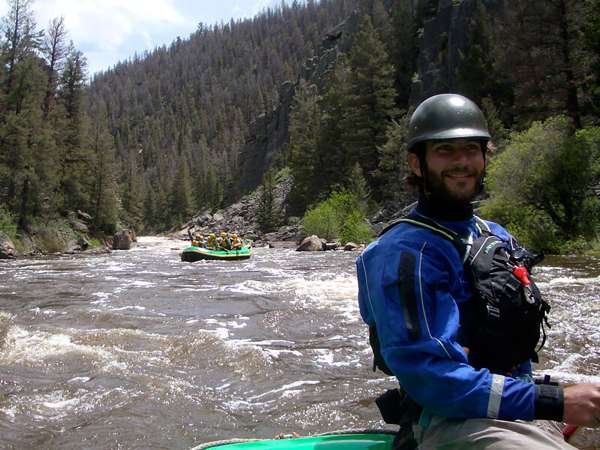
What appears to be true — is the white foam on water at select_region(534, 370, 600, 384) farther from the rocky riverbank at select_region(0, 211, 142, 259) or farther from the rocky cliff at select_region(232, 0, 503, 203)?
the rocky cliff at select_region(232, 0, 503, 203)

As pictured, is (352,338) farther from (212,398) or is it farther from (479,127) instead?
(479,127)

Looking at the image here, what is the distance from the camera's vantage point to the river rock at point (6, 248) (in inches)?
929

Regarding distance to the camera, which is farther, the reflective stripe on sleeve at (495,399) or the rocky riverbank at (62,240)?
the rocky riverbank at (62,240)

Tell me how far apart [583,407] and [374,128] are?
44.7 meters

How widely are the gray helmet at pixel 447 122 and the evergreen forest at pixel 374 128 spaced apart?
6776 mm

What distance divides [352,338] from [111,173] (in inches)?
1453

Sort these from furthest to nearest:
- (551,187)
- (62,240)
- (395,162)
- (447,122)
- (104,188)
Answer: (104,188)
(395,162)
(62,240)
(551,187)
(447,122)

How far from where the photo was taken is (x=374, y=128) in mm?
45344

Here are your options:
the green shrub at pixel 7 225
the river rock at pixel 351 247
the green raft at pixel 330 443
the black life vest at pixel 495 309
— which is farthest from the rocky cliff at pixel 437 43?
the black life vest at pixel 495 309

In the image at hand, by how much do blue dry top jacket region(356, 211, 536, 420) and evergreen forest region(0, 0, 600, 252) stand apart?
7167 millimetres

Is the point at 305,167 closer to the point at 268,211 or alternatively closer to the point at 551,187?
the point at 268,211

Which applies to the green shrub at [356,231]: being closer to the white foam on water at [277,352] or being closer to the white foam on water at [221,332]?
the white foam on water at [221,332]

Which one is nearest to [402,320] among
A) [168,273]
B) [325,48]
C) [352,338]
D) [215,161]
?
[352,338]

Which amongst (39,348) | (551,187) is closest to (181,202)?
(551,187)
